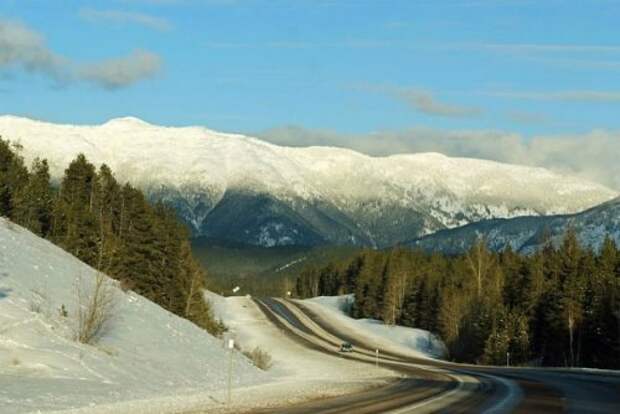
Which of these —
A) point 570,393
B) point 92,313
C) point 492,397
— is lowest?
point 492,397

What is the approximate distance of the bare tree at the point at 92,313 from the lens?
135 feet

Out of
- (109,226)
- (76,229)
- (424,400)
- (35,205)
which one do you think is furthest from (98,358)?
(35,205)

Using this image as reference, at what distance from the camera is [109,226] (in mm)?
71750

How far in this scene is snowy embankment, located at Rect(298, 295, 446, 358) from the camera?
118438 millimetres

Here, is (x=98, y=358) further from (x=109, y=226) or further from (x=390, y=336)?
(x=390, y=336)

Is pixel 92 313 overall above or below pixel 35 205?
below

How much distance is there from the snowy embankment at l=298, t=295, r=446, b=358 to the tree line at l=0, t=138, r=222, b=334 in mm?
34571

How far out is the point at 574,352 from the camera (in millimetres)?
89938

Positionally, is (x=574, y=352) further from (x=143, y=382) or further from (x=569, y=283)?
(x=143, y=382)

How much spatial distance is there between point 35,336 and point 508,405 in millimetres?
17968

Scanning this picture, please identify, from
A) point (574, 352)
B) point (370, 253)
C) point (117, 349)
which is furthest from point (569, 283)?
point (370, 253)

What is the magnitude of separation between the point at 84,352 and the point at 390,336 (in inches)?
3758

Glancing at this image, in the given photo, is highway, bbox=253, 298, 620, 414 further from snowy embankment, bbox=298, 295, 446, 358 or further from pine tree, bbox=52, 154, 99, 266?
snowy embankment, bbox=298, 295, 446, 358

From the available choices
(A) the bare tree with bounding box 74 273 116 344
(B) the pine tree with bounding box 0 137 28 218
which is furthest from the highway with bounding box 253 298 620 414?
(B) the pine tree with bounding box 0 137 28 218
